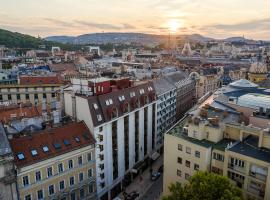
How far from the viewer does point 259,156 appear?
139ft

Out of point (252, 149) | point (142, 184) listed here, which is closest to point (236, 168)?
point (252, 149)

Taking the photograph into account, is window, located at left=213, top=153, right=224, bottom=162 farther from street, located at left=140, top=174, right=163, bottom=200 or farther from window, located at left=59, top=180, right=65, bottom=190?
window, located at left=59, top=180, right=65, bottom=190

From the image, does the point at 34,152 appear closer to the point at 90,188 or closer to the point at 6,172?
the point at 6,172

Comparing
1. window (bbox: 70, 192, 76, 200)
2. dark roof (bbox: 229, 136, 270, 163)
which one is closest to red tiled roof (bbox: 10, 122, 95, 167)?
window (bbox: 70, 192, 76, 200)

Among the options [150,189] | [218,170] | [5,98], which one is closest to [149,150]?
[150,189]

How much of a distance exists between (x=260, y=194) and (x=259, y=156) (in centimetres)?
575

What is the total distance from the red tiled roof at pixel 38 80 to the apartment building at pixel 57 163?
56774mm

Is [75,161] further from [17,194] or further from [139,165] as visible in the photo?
[139,165]

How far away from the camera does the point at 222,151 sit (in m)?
46.4

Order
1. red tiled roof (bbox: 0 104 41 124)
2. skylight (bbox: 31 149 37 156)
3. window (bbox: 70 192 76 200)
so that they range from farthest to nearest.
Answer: red tiled roof (bbox: 0 104 41 124) → window (bbox: 70 192 76 200) → skylight (bbox: 31 149 37 156)

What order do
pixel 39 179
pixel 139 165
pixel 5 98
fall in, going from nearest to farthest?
pixel 39 179
pixel 139 165
pixel 5 98

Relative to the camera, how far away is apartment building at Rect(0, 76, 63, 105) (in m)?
103

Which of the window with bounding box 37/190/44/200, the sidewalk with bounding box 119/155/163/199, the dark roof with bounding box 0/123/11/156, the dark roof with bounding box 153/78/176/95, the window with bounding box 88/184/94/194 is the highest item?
the dark roof with bounding box 153/78/176/95

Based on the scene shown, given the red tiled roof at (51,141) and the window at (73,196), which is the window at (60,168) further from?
the window at (73,196)
